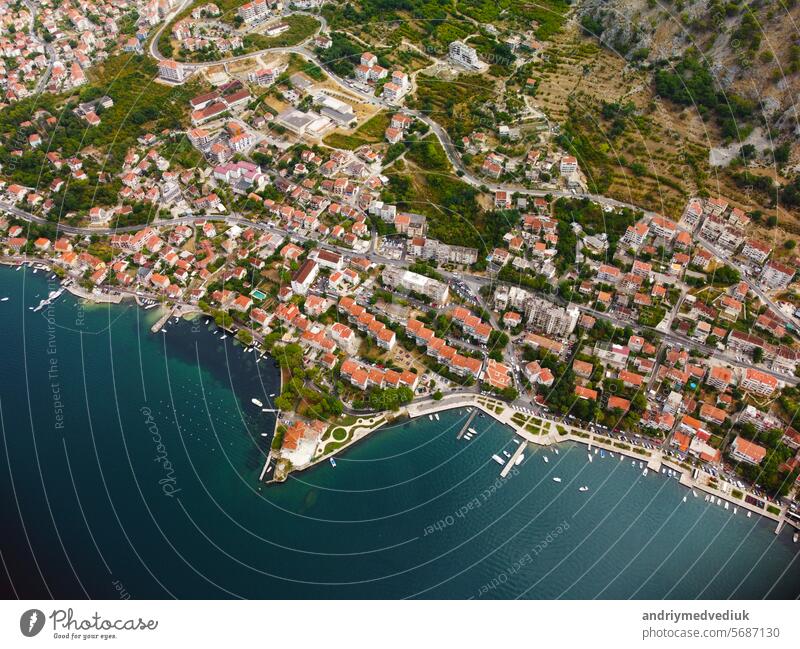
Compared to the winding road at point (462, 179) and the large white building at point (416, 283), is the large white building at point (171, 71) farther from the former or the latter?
the large white building at point (416, 283)

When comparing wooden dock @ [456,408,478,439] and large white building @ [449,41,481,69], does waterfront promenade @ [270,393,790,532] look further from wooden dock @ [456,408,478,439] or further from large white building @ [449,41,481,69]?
large white building @ [449,41,481,69]

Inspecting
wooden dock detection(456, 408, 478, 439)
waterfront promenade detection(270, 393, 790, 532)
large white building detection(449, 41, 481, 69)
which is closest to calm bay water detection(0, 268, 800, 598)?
wooden dock detection(456, 408, 478, 439)

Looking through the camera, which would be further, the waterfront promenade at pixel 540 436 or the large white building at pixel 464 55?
the large white building at pixel 464 55

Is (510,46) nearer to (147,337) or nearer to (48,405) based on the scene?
(147,337)

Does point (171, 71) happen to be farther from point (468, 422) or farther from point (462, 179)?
point (468, 422)

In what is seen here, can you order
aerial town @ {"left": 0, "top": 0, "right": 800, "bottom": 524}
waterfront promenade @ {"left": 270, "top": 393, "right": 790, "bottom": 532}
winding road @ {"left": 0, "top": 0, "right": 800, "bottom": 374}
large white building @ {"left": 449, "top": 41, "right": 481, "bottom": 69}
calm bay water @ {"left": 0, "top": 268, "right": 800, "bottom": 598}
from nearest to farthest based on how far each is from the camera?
calm bay water @ {"left": 0, "top": 268, "right": 800, "bottom": 598} < waterfront promenade @ {"left": 270, "top": 393, "right": 790, "bottom": 532} < aerial town @ {"left": 0, "top": 0, "right": 800, "bottom": 524} < winding road @ {"left": 0, "top": 0, "right": 800, "bottom": 374} < large white building @ {"left": 449, "top": 41, "right": 481, "bottom": 69}

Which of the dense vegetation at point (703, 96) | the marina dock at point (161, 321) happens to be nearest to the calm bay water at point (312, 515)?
the marina dock at point (161, 321)

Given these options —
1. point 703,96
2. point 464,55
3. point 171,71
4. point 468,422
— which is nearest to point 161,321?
point 468,422
